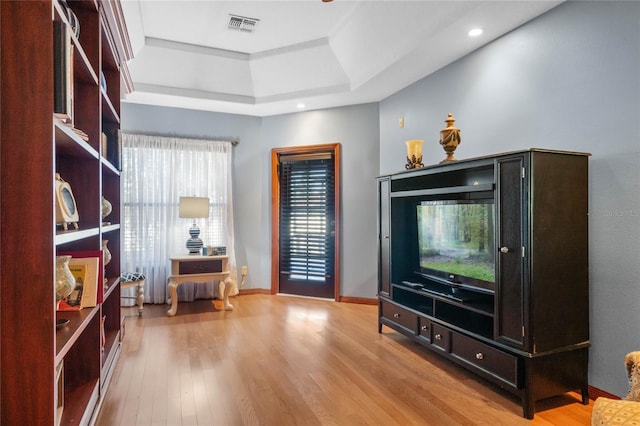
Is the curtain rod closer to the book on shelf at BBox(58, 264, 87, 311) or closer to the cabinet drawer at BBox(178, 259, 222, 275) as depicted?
the cabinet drawer at BBox(178, 259, 222, 275)

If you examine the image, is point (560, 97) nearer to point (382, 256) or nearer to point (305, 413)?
point (382, 256)

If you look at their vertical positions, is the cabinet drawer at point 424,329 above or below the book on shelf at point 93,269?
below

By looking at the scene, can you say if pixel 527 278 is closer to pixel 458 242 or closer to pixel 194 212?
pixel 458 242

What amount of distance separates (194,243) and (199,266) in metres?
0.36

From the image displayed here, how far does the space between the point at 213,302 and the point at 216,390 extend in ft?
8.36

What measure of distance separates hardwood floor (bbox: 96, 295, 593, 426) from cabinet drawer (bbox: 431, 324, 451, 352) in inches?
6.5

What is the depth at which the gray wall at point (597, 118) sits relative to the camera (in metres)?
2.30

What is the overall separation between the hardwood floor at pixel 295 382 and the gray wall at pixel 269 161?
124cm

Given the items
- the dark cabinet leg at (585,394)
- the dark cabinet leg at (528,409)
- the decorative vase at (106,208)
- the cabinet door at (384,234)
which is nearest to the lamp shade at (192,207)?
the decorative vase at (106,208)

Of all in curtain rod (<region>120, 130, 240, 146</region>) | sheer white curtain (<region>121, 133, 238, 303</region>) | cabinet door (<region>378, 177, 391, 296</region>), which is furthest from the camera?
curtain rod (<region>120, 130, 240, 146</region>)

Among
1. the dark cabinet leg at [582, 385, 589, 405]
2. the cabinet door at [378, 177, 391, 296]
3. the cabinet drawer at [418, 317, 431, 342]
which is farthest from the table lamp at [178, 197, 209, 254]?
the dark cabinet leg at [582, 385, 589, 405]

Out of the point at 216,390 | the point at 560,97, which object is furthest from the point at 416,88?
the point at 216,390

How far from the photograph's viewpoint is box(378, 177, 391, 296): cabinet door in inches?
148

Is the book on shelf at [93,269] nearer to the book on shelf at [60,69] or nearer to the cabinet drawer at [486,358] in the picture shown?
the book on shelf at [60,69]
